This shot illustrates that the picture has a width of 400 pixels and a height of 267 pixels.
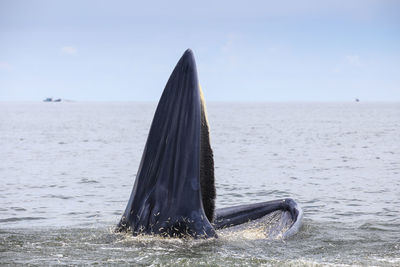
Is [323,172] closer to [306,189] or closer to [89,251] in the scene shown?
[306,189]

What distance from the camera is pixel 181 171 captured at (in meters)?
7.71

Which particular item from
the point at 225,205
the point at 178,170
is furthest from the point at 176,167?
the point at 225,205

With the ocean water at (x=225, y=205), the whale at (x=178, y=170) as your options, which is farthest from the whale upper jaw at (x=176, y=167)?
the ocean water at (x=225, y=205)

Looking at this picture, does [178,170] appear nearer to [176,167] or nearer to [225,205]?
[176,167]

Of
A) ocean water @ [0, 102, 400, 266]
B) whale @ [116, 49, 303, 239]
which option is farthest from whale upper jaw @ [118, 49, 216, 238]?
ocean water @ [0, 102, 400, 266]

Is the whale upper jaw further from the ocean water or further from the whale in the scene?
the ocean water

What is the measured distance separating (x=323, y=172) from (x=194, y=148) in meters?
16.6

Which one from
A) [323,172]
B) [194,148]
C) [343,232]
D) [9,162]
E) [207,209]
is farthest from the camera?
[9,162]

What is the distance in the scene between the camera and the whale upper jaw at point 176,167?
769 centimetres

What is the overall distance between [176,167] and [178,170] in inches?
1.9

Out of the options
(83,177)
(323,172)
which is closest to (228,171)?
(323,172)

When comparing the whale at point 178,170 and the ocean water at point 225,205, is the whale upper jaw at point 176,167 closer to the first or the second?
the whale at point 178,170

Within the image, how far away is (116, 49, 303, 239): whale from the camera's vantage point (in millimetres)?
7691

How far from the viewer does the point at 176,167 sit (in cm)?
775
